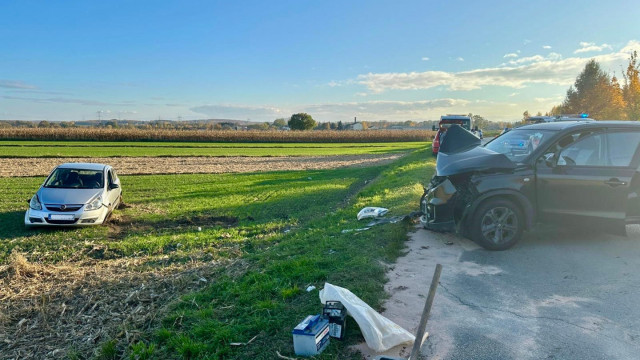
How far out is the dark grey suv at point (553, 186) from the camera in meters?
6.27

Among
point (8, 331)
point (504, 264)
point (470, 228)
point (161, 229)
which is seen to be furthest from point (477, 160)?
point (161, 229)

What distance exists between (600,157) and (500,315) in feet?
12.2

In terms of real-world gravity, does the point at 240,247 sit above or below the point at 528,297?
below

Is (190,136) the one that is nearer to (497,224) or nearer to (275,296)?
(497,224)

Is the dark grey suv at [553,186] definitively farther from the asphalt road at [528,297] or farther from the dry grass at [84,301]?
the dry grass at [84,301]

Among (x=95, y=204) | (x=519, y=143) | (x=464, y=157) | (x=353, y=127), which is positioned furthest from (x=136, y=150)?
(x=353, y=127)

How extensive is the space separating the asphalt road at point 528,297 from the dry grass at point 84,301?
3098mm

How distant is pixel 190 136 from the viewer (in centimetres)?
6588

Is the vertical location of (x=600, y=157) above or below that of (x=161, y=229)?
above

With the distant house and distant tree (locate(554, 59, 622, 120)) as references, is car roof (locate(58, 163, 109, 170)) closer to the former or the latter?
distant tree (locate(554, 59, 622, 120))

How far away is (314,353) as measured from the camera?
3572 mm

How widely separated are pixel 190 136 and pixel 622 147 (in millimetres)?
65302

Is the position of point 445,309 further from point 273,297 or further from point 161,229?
point 161,229

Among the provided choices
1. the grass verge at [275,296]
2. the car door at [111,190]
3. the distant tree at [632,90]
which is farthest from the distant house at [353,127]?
the grass verge at [275,296]
